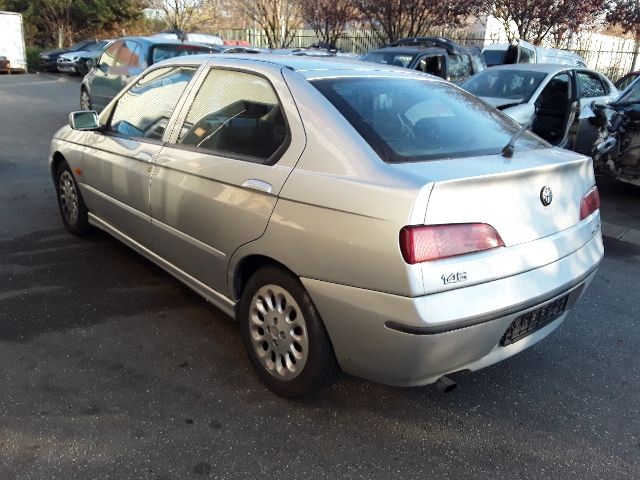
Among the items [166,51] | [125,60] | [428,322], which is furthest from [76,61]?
[428,322]

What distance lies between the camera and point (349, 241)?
2.37m

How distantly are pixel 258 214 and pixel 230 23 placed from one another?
3235 cm

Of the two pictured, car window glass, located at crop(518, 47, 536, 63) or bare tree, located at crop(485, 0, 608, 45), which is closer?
car window glass, located at crop(518, 47, 536, 63)

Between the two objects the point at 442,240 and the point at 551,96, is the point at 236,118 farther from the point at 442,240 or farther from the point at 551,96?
the point at 551,96

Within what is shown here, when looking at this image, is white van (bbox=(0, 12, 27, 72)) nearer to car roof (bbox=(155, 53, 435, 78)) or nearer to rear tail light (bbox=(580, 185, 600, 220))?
car roof (bbox=(155, 53, 435, 78))

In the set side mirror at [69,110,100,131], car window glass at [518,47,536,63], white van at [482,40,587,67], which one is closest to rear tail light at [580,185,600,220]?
side mirror at [69,110,100,131]

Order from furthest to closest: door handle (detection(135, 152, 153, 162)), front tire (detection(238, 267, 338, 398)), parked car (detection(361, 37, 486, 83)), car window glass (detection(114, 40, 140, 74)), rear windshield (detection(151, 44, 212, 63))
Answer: parked car (detection(361, 37, 486, 83)), car window glass (detection(114, 40, 140, 74)), rear windshield (detection(151, 44, 212, 63)), door handle (detection(135, 152, 153, 162)), front tire (detection(238, 267, 338, 398))

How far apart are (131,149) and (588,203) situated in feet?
9.22

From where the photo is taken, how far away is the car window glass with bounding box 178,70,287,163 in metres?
2.92

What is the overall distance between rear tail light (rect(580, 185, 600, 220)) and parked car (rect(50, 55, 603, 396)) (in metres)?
0.02

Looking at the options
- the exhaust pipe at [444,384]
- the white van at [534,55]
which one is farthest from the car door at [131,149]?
the white van at [534,55]

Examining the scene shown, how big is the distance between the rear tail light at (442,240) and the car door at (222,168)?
0.76 metres

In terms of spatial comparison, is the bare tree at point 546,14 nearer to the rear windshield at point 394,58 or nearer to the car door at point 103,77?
the rear windshield at point 394,58

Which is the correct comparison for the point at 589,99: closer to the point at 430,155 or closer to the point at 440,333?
the point at 430,155
